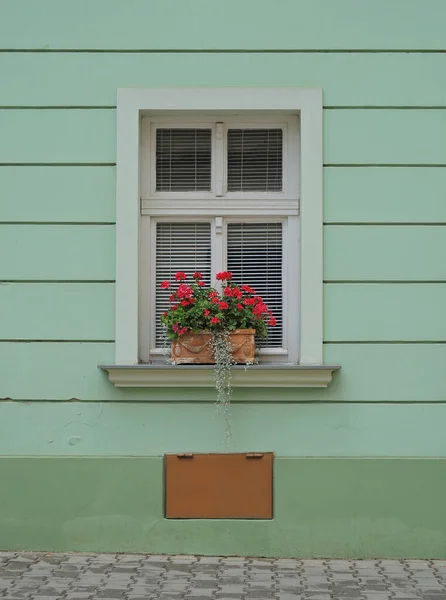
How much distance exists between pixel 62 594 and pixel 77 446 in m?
1.19

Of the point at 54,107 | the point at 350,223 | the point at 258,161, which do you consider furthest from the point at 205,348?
the point at 54,107

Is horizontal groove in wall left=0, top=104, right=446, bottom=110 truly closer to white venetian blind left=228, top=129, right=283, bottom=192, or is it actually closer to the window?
the window

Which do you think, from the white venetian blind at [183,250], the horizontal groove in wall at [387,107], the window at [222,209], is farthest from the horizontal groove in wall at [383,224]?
the white venetian blind at [183,250]

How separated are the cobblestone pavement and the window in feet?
4.68

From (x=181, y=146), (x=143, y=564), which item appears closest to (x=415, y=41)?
(x=181, y=146)

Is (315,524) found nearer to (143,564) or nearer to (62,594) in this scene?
(143,564)

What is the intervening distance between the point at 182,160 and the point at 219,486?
2.32 m

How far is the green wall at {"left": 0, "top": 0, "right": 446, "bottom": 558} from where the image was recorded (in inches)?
258

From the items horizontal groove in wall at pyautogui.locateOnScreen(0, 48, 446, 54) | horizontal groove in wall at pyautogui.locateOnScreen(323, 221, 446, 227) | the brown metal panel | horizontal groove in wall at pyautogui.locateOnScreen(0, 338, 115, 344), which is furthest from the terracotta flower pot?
horizontal groove in wall at pyautogui.locateOnScreen(0, 48, 446, 54)

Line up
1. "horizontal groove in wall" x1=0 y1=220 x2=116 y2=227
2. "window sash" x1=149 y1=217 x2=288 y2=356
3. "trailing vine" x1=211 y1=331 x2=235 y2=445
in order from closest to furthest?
"trailing vine" x1=211 y1=331 x2=235 y2=445 < "horizontal groove in wall" x1=0 y1=220 x2=116 y2=227 < "window sash" x1=149 y1=217 x2=288 y2=356

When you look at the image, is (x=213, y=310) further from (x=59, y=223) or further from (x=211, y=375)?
(x=59, y=223)

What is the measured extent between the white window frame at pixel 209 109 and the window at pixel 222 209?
21cm

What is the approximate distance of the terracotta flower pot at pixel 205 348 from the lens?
21.3 ft

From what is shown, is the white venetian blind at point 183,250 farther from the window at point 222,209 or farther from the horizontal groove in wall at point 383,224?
the horizontal groove in wall at point 383,224
